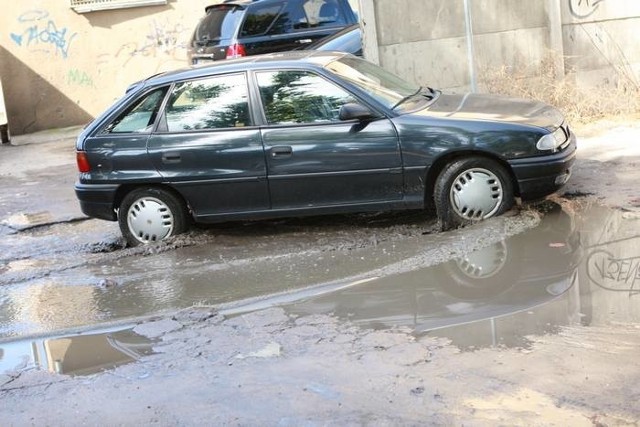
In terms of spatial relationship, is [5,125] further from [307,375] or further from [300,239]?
[307,375]

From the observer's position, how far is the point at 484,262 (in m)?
6.13

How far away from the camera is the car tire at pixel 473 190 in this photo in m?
6.85

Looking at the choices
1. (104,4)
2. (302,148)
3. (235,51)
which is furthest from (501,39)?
(104,4)

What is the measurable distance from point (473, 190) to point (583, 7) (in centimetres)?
521

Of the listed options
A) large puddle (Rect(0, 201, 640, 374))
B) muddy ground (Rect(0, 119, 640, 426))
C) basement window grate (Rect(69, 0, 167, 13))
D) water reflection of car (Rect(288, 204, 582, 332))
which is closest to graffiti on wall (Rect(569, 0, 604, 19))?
muddy ground (Rect(0, 119, 640, 426))

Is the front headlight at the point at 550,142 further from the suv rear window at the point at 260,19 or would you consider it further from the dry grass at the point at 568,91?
the suv rear window at the point at 260,19

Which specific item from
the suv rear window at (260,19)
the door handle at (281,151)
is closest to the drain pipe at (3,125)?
the suv rear window at (260,19)

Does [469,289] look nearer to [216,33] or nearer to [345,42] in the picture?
[345,42]

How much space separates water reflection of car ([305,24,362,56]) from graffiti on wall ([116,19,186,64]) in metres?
4.86

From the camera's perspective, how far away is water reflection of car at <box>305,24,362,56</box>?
11.7 m

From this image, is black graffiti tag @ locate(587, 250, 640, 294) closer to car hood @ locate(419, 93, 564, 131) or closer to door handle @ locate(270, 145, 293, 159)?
car hood @ locate(419, 93, 564, 131)

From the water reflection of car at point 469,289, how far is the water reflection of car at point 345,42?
588 cm

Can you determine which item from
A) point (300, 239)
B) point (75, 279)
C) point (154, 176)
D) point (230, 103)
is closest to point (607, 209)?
point (300, 239)

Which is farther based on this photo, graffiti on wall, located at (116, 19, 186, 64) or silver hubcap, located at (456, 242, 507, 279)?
graffiti on wall, located at (116, 19, 186, 64)
